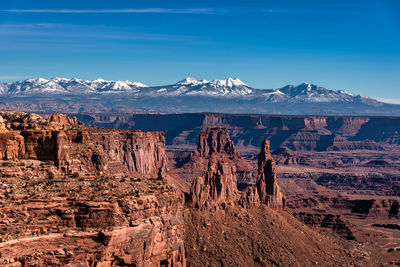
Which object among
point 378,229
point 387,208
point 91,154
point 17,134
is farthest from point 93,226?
point 387,208

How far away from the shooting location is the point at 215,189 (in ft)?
350

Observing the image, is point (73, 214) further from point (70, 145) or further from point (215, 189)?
point (215, 189)

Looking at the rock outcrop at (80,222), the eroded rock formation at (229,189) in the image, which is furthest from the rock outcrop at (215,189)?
the rock outcrop at (80,222)

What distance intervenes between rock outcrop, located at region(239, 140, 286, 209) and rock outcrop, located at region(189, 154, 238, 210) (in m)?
4.59

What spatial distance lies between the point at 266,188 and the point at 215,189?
2096 cm

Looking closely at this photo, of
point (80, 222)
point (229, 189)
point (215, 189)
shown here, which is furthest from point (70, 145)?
point (229, 189)

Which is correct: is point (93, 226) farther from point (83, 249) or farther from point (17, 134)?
point (17, 134)

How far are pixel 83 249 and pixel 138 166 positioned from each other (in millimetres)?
Result: 120910

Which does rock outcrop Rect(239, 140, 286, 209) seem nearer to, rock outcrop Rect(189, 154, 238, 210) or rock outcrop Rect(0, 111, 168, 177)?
rock outcrop Rect(189, 154, 238, 210)

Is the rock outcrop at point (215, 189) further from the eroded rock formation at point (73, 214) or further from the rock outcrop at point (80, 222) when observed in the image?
the rock outcrop at point (80, 222)

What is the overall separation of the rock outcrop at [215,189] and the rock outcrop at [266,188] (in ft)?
15.1

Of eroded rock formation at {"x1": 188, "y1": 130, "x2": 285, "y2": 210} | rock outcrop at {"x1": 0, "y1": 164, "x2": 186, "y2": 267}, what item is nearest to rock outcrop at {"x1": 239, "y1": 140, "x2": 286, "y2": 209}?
eroded rock formation at {"x1": 188, "y1": 130, "x2": 285, "y2": 210}

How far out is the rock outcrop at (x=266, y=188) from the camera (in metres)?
117

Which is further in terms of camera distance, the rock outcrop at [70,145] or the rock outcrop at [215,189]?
the rock outcrop at [215,189]
